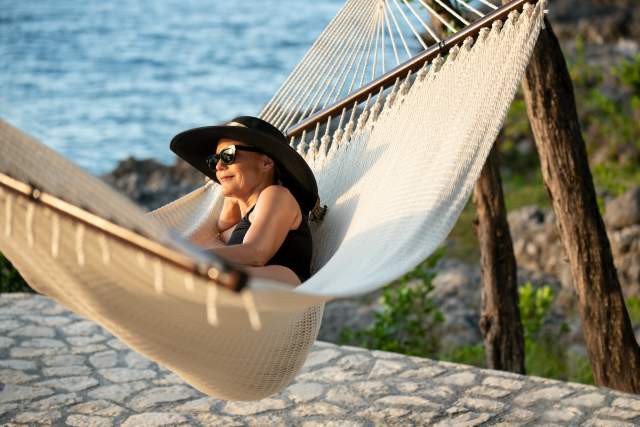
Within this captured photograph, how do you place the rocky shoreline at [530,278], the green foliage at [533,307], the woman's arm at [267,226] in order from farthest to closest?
1. the rocky shoreline at [530,278]
2. the green foliage at [533,307]
3. the woman's arm at [267,226]

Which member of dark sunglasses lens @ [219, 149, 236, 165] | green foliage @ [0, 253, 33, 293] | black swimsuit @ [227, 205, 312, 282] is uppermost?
dark sunglasses lens @ [219, 149, 236, 165]

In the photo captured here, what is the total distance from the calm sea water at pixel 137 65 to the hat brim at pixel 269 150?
10156 millimetres

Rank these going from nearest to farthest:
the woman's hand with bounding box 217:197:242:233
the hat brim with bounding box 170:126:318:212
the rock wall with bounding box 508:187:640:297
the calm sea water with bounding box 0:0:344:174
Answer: the hat brim with bounding box 170:126:318:212 < the woman's hand with bounding box 217:197:242:233 < the rock wall with bounding box 508:187:640:297 < the calm sea water with bounding box 0:0:344:174

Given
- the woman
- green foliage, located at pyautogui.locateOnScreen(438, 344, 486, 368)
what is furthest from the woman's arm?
green foliage, located at pyautogui.locateOnScreen(438, 344, 486, 368)

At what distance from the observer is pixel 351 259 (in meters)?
1.94

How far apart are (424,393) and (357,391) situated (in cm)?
20

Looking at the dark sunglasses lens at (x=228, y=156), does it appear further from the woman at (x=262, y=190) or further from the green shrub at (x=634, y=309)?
the green shrub at (x=634, y=309)

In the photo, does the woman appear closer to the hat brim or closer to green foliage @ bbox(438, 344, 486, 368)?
the hat brim

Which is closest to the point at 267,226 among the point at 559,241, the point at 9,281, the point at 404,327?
the point at 404,327

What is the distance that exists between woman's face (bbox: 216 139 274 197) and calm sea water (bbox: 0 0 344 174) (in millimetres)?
10272

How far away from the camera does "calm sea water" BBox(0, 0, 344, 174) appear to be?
14.2m

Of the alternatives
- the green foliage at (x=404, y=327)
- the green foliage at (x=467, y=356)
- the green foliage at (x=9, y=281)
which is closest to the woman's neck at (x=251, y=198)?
the green foliage at (x=404, y=327)

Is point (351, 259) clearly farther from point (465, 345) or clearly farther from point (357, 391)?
point (465, 345)

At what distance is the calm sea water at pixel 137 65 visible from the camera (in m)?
14.2
